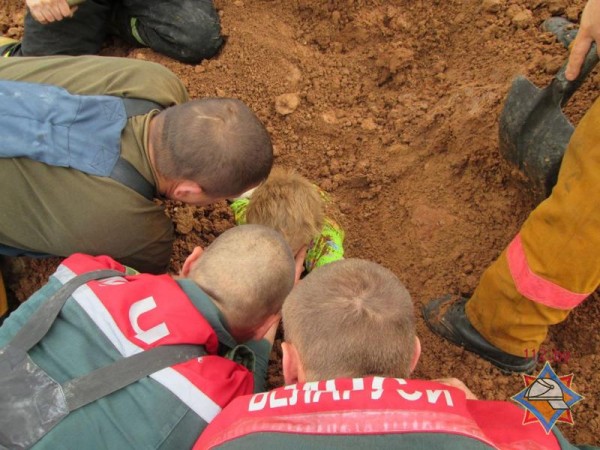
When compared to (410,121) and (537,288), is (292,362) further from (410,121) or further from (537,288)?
(410,121)

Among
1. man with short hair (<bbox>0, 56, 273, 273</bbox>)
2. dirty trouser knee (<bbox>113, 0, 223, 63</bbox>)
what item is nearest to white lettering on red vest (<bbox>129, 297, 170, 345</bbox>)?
man with short hair (<bbox>0, 56, 273, 273</bbox>)

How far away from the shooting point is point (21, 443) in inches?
53.1

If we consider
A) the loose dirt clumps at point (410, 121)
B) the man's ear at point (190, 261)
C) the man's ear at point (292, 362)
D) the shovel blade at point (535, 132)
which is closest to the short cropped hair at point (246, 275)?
the man's ear at point (190, 261)

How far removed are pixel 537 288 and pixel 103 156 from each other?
1.55 metres

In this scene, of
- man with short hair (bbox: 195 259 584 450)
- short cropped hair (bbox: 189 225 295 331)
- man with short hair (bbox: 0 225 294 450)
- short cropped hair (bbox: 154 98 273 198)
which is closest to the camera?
man with short hair (bbox: 195 259 584 450)

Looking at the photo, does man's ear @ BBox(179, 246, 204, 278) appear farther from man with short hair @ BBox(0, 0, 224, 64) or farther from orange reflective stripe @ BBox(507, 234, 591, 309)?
man with short hair @ BBox(0, 0, 224, 64)

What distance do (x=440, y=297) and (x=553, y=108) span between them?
0.89 meters

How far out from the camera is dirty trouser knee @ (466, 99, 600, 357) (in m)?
1.64

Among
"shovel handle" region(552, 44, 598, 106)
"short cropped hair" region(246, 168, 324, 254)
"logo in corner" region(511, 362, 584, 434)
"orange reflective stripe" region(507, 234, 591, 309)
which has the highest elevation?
"shovel handle" region(552, 44, 598, 106)

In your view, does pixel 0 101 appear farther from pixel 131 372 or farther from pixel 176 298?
pixel 131 372

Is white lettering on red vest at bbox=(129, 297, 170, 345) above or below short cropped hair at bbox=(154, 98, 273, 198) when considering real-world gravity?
below

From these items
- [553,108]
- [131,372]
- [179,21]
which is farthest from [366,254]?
[179,21]

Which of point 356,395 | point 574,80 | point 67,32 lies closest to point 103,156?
point 356,395

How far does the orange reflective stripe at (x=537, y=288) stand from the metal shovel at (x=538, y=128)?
0.39m
